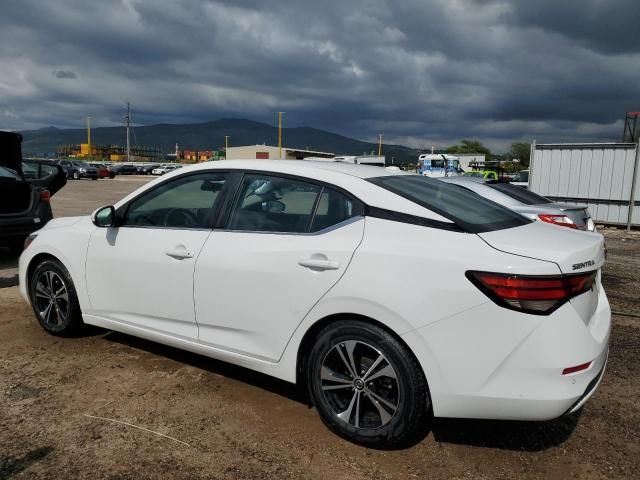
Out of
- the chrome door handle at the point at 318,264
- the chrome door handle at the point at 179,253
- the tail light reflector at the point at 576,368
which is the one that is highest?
the chrome door handle at the point at 318,264

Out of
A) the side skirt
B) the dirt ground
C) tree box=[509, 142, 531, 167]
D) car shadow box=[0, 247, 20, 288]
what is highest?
tree box=[509, 142, 531, 167]

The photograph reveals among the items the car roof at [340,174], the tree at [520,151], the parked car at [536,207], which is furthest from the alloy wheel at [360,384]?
the tree at [520,151]

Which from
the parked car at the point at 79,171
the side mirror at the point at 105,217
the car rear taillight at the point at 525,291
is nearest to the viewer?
the car rear taillight at the point at 525,291

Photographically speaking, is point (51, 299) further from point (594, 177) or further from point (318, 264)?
point (594, 177)

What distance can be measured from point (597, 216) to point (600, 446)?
12.6 meters

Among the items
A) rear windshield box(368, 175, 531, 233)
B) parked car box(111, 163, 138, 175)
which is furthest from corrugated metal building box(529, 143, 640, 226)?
parked car box(111, 163, 138, 175)

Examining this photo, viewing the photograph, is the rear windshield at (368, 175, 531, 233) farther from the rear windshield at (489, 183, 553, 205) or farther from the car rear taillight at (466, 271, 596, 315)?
the rear windshield at (489, 183, 553, 205)

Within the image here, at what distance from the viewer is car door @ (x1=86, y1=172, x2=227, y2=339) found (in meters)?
3.25

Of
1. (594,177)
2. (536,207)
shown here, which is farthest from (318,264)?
(594,177)

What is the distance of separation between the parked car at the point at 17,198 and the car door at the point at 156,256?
409cm

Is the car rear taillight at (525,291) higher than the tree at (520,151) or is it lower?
lower

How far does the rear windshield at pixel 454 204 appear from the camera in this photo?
263 cm

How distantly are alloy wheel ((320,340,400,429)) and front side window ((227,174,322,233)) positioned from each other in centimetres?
73

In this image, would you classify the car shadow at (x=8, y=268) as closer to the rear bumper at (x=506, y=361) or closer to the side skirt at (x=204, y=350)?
the side skirt at (x=204, y=350)
